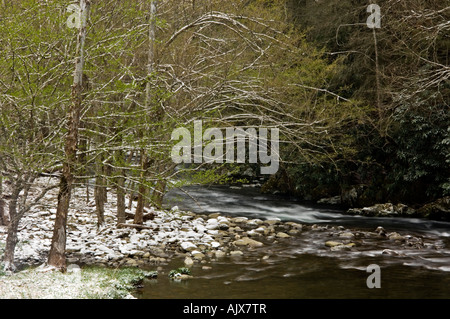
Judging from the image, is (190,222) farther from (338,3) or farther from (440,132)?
(338,3)

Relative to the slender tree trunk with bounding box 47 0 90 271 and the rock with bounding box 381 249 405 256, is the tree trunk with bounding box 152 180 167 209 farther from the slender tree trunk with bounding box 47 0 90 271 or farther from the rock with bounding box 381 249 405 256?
the rock with bounding box 381 249 405 256

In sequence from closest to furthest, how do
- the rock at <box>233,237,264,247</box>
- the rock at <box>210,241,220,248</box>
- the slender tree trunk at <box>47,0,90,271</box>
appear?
1. the slender tree trunk at <box>47,0,90,271</box>
2. the rock at <box>210,241,220,248</box>
3. the rock at <box>233,237,264,247</box>

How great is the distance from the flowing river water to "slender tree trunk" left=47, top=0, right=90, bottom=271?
5.34ft

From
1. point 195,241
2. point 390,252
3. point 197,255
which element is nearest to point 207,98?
point 195,241

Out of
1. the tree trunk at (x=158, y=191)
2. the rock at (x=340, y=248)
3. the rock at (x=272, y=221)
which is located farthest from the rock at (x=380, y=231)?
the tree trunk at (x=158, y=191)

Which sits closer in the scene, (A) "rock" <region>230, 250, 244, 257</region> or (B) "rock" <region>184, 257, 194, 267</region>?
(B) "rock" <region>184, 257, 194, 267</region>

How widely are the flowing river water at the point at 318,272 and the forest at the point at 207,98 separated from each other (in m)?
1.80

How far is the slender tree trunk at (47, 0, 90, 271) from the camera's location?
23.5ft

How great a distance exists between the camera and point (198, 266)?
9156 millimetres

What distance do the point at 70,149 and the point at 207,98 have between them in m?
4.89

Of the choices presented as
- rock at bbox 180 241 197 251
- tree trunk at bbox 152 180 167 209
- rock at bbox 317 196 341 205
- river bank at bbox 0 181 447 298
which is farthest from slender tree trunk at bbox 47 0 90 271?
rock at bbox 317 196 341 205

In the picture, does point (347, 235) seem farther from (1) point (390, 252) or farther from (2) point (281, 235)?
(1) point (390, 252)

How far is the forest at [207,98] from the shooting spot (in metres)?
7.35

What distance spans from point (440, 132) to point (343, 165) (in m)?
4.79
